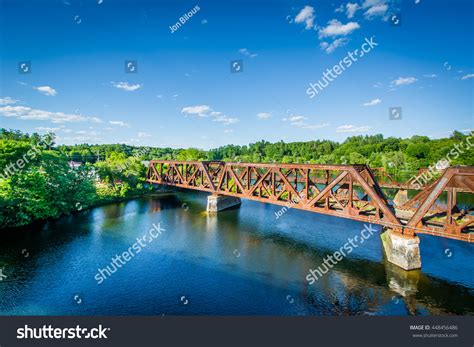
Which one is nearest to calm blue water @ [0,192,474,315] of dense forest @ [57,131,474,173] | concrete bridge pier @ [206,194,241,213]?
concrete bridge pier @ [206,194,241,213]

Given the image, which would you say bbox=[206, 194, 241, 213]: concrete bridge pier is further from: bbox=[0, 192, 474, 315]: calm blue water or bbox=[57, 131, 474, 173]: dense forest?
bbox=[57, 131, 474, 173]: dense forest

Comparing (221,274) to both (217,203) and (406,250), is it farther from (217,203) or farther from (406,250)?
(217,203)

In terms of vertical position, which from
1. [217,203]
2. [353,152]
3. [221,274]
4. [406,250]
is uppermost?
[353,152]

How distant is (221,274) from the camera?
67.9 feet

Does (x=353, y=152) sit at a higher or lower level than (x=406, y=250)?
higher

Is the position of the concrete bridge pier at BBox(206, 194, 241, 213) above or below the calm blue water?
above

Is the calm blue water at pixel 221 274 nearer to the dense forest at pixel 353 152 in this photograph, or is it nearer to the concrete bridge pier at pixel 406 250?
the concrete bridge pier at pixel 406 250

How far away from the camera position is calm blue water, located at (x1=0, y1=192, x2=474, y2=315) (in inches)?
648

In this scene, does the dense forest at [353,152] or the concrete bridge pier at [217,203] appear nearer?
the concrete bridge pier at [217,203]

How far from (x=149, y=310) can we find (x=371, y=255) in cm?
1895

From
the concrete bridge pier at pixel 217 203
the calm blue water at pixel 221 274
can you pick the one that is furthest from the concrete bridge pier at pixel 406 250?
the concrete bridge pier at pixel 217 203

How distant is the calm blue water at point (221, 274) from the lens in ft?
54.0

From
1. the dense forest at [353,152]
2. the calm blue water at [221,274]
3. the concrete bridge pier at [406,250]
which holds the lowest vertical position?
the calm blue water at [221,274]

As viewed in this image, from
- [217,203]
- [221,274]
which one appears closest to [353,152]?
[217,203]
